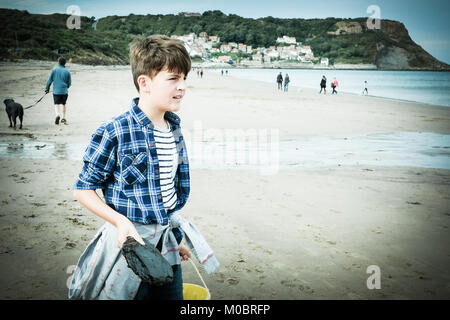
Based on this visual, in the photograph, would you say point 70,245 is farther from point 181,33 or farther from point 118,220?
point 181,33

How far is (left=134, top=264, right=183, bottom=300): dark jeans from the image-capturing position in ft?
5.80

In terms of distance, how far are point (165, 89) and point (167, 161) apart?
40 centimetres

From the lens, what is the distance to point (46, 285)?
9.95 ft

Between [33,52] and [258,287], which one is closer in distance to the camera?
[258,287]

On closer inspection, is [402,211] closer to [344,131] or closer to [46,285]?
[46,285]

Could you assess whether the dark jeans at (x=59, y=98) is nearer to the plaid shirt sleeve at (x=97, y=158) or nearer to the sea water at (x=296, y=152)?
the sea water at (x=296, y=152)

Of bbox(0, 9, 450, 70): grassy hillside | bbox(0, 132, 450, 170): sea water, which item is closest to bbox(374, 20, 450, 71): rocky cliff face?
bbox(0, 9, 450, 70): grassy hillside

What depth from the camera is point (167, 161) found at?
1897 mm

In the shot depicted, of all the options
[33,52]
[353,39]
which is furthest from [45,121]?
[353,39]

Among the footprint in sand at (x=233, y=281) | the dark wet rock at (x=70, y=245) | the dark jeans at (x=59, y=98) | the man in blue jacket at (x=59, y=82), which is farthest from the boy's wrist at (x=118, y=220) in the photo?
the dark jeans at (x=59, y=98)

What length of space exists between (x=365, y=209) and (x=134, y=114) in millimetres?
4375

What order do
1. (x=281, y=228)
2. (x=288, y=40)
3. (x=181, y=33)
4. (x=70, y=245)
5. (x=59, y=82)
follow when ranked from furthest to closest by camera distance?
(x=288, y=40) < (x=181, y=33) < (x=59, y=82) < (x=281, y=228) < (x=70, y=245)
